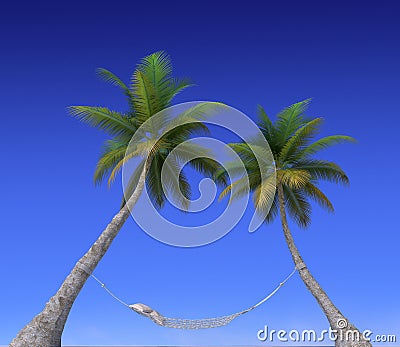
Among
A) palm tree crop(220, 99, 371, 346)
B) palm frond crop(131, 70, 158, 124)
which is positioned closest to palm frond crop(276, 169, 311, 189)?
palm tree crop(220, 99, 371, 346)

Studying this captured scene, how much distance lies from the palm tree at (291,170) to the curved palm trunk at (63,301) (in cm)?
467

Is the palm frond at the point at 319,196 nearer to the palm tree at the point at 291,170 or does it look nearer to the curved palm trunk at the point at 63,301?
the palm tree at the point at 291,170

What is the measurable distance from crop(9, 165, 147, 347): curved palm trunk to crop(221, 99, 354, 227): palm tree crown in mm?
4650

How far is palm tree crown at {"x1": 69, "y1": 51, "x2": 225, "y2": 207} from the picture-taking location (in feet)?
61.5

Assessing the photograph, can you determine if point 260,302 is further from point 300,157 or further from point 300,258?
point 300,157

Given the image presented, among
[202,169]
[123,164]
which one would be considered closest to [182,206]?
[202,169]

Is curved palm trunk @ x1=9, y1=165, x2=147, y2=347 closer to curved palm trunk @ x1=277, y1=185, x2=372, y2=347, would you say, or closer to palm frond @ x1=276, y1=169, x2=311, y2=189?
palm frond @ x1=276, y1=169, x2=311, y2=189

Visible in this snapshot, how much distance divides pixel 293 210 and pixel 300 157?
76.8 inches

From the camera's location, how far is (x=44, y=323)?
15.9m

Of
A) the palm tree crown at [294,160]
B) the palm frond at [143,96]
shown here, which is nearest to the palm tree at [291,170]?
the palm tree crown at [294,160]

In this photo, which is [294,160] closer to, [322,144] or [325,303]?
[322,144]
